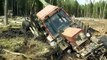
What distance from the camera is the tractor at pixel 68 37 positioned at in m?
11.4

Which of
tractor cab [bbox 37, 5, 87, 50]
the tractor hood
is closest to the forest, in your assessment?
tractor cab [bbox 37, 5, 87, 50]

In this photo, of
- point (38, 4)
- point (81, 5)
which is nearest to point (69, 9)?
point (81, 5)

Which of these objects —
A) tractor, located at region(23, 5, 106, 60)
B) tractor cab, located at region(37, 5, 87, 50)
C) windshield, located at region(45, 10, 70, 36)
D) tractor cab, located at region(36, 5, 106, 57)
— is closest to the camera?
tractor, located at region(23, 5, 106, 60)

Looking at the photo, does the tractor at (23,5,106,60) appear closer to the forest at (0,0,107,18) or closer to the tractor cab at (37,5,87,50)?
the tractor cab at (37,5,87,50)

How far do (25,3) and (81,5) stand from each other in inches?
357

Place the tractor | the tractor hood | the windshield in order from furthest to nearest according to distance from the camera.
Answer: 1. the windshield
2. the tractor hood
3. the tractor

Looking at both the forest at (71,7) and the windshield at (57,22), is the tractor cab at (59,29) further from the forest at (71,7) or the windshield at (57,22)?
the forest at (71,7)

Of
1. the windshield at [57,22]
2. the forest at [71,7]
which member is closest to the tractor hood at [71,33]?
the windshield at [57,22]

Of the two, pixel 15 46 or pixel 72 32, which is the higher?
pixel 72 32

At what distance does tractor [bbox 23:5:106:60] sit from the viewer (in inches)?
451

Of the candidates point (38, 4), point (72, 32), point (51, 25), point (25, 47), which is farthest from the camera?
point (38, 4)

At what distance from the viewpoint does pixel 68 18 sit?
13695 millimetres

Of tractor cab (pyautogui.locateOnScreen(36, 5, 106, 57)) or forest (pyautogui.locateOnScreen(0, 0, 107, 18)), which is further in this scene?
forest (pyautogui.locateOnScreen(0, 0, 107, 18))

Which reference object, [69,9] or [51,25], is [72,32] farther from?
[69,9]
